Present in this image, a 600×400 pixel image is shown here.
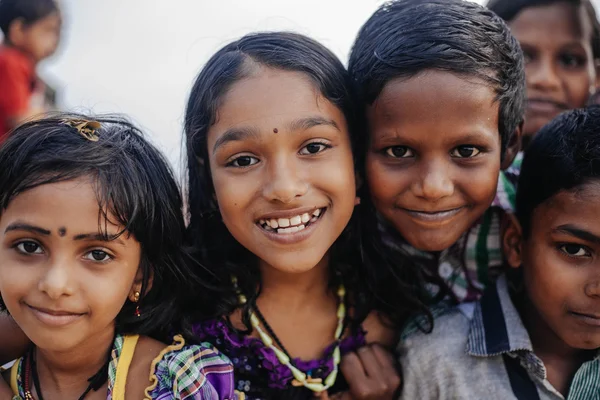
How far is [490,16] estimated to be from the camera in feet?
7.07

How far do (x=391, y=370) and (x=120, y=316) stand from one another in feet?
A: 3.00

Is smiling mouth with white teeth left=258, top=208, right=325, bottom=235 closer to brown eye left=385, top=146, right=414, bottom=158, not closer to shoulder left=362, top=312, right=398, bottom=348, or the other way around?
brown eye left=385, top=146, right=414, bottom=158

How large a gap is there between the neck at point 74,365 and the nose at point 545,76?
214 centimetres

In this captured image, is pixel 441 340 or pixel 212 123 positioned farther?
pixel 441 340

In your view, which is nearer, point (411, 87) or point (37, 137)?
point (37, 137)

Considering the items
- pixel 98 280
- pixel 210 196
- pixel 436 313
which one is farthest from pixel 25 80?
pixel 436 313

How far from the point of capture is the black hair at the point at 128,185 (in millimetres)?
1731

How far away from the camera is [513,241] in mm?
2109

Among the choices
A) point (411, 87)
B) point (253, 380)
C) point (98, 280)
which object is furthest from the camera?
point (253, 380)

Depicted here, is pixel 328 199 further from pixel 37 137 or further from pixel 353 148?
pixel 37 137

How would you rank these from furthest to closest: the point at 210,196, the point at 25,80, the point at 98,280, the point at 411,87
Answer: the point at 25,80
the point at 210,196
the point at 411,87
the point at 98,280

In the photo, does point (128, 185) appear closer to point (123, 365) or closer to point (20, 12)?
point (123, 365)

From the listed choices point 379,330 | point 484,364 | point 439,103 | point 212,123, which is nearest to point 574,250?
point 484,364

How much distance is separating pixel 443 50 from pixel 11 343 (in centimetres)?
166
